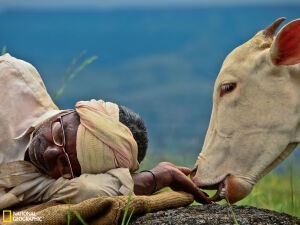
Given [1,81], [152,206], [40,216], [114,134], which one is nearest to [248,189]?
[152,206]

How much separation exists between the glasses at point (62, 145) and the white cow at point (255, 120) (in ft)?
2.30

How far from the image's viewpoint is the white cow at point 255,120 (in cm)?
309

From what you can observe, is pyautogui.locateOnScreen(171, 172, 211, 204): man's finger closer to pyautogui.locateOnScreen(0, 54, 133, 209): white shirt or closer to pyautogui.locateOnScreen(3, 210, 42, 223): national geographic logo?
pyautogui.locateOnScreen(0, 54, 133, 209): white shirt

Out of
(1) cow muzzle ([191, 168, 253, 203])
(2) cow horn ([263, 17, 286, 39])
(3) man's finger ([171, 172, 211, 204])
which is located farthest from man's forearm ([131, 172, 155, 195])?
(2) cow horn ([263, 17, 286, 39])

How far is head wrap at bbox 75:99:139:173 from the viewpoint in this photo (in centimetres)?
297

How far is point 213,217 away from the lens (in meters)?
2.79

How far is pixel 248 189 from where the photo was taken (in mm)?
3135

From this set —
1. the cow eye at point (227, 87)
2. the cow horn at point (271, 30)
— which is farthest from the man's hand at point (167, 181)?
the cow horn at point (271, 30)

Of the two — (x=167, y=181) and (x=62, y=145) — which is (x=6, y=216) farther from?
(x=167, y=181)

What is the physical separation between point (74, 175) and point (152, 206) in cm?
45

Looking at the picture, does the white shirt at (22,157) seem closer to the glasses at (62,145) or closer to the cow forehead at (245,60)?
the glasses at (62,145)

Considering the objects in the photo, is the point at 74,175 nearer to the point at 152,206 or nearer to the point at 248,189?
the point at 152,206

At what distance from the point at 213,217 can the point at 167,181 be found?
1.56 ft

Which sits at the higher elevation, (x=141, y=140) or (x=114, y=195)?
(x=141, y=140)
